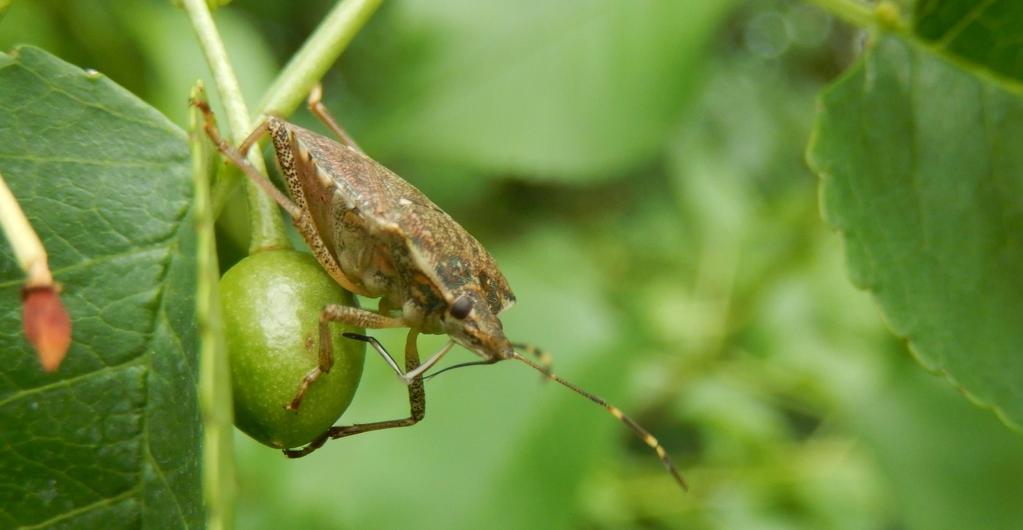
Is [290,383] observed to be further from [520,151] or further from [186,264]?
[520,151]

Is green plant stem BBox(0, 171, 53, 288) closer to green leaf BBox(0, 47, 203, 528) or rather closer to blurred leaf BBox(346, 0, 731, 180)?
green leaf BBox(0, 47, 203, 528)

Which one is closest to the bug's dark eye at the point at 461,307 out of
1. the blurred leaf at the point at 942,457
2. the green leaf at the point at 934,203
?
the green leaf at the point at 934,203

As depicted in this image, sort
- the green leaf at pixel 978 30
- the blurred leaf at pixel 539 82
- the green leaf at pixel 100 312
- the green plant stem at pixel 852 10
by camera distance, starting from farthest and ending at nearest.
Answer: the blurred leaf at pixel 539 82, the green plant stem at pixel 852 10, the green leaf at pixel 978 30, the green leaf at pixel 100 312

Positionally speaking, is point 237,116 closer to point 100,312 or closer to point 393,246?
point 100,312

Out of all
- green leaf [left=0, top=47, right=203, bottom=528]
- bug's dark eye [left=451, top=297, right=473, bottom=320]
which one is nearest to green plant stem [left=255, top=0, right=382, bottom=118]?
green leaf [left=0, top=47, right=203, bottom=528]

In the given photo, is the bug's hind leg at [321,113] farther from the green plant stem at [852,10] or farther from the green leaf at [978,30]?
the green leaf at [978,30]
